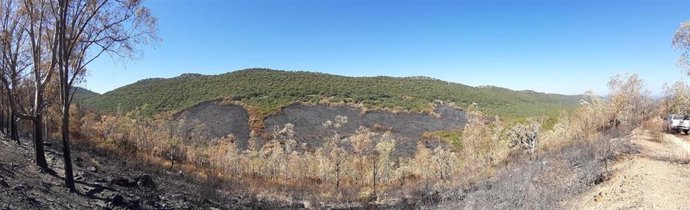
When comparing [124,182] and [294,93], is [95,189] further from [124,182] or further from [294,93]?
[294,93]

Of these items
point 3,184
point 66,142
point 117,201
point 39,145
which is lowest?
point 117,201

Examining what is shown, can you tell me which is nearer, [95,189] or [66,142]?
[66,142]

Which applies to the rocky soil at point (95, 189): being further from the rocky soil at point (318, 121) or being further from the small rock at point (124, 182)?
the rocky soil at point (318, 121)

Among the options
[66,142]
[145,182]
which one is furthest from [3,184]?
[145,182]

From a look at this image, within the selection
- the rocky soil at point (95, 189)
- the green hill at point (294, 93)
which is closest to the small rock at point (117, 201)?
the rocky soil at point (95, 189)

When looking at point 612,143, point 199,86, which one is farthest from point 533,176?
point 199,86

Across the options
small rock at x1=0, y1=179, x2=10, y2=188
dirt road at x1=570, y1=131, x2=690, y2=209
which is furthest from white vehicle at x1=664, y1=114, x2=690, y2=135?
small rock at x1=0, y1=179, x2=10, y2=188
